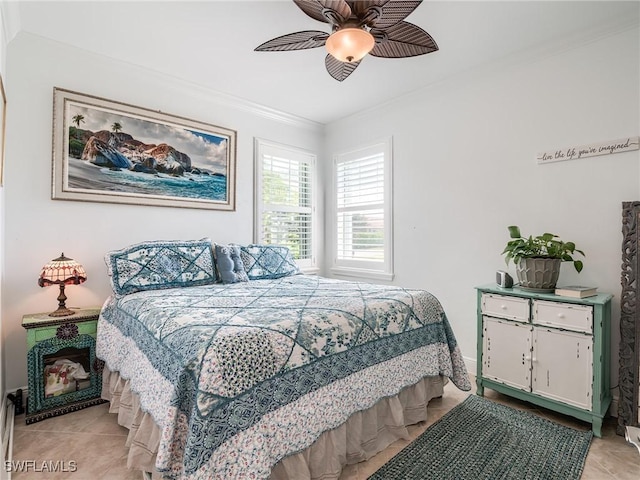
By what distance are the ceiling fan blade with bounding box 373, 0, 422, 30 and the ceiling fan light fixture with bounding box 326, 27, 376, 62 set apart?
0.47ft

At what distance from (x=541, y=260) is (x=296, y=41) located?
85.8 inches

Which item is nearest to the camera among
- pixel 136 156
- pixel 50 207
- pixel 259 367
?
pixel 259 367

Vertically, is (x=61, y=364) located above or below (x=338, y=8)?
below

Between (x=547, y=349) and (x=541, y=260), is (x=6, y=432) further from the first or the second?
(x=541, y=260)

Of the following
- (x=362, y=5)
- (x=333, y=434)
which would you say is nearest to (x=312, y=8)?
(x=362, y=5)

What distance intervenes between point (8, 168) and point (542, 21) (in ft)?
12.8

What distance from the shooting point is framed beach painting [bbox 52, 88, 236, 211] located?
262 cm

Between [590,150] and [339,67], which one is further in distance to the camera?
[590,150]

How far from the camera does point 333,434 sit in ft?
5.43

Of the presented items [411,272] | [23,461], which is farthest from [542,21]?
[23,461]

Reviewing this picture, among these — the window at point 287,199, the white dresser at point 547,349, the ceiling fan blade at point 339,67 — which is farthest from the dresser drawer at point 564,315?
the window at point 287,199

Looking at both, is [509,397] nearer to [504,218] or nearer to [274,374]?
[504,218]

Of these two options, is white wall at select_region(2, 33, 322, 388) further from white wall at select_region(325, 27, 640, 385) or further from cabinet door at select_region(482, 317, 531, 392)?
cabinet door at select_region(482, 317, 531, 392)

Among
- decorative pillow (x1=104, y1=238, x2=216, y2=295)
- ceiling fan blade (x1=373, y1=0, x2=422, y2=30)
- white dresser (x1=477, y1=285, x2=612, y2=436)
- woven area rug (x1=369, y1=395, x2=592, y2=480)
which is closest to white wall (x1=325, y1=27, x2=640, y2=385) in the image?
white dresser (x1=477, y1=285, x2=612, y2=436)
